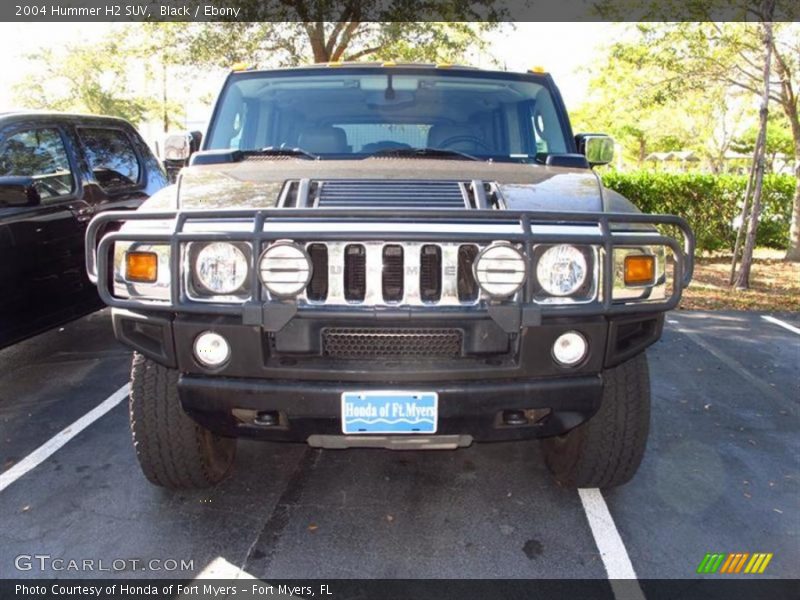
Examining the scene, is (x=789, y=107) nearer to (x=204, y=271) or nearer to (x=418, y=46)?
(x=418, y=46)

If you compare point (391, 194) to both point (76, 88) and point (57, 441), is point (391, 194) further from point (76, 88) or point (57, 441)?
point (76, 88)

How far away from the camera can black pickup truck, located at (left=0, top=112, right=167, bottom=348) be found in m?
4.05

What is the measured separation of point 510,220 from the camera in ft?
7.64

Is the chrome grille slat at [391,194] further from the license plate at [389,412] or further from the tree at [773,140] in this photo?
the tree at [773,140]

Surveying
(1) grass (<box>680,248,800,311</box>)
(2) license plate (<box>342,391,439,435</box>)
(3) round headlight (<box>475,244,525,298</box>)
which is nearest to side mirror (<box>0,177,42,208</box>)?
(2) license plate (<box>342,391,439,435</box>)

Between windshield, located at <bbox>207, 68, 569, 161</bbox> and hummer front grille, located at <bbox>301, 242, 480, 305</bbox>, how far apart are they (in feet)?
4.66

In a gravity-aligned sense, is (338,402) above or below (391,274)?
below

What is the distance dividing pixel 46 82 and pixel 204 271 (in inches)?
1145

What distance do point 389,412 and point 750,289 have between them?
788 centimetres

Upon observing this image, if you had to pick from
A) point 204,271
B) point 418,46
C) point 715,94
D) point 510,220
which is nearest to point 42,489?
point 204,271

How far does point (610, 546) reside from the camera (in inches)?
107

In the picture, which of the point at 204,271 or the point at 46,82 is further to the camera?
the point at 46,82

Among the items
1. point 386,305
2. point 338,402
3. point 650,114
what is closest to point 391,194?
point 386,305

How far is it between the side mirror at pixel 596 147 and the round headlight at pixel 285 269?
7.23 feet
